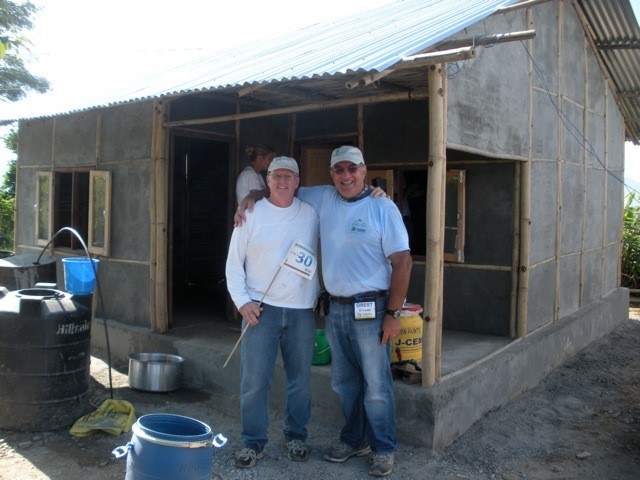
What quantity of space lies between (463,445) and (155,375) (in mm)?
2976

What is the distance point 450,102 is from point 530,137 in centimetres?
216

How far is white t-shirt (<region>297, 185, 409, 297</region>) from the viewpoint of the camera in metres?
4.18

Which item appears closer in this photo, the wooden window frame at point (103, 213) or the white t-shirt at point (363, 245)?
the white t-shirt at point (363, 245)

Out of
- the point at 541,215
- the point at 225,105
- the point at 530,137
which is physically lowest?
the point at 541,215

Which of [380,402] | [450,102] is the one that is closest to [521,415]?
[380,402]

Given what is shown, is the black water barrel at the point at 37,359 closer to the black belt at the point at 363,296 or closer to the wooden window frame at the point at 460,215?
the black belt at the point at 363,296

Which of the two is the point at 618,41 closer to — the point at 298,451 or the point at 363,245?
the point at 363,245

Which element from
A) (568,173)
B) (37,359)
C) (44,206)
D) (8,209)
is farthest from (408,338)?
(8,209)

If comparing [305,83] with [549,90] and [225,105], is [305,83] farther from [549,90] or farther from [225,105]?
[549,90]

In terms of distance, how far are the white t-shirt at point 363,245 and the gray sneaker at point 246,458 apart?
50.4 inches

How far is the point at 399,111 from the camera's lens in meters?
7.21

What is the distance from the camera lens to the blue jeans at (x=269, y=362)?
14.0 feet

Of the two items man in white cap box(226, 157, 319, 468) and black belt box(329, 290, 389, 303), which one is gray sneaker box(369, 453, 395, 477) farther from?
black belt box(329, 290, 389, 303)

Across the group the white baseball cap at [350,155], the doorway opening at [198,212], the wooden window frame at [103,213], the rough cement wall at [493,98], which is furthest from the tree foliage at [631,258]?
the white baseball cap at [350,155]
